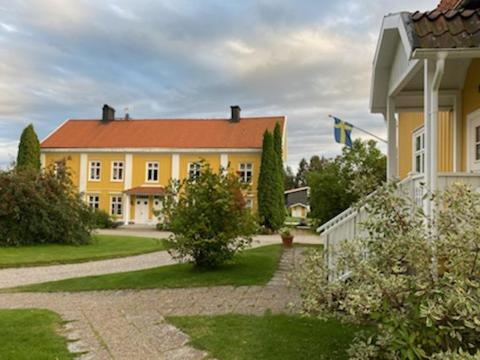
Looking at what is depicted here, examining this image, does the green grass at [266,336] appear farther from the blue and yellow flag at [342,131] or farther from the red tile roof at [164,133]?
the red tile roof at [164,133]

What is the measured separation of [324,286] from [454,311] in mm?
1185

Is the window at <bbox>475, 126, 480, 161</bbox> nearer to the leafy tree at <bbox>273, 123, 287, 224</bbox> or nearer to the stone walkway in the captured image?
the stone walkway

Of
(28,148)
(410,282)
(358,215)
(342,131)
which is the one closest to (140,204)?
(28,148)

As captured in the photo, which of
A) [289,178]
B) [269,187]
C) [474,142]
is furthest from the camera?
[289,178]

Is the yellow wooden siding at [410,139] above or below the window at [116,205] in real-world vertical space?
above

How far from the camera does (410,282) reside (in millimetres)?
3600

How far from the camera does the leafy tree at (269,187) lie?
30375 mm

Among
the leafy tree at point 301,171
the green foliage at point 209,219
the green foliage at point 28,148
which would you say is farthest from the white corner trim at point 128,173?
the leafy tree at point 301,171

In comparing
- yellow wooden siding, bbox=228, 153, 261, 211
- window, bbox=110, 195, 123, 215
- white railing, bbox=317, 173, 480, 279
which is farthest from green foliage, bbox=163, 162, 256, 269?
window, bbox=110, 195, 123, 215

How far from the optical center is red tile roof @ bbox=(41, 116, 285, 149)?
3469cm

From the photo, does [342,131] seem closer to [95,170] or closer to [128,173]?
[128,173]

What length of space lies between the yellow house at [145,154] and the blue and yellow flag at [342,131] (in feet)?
53.4

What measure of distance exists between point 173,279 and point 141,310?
281 cm

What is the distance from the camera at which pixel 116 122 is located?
38.8 metres
